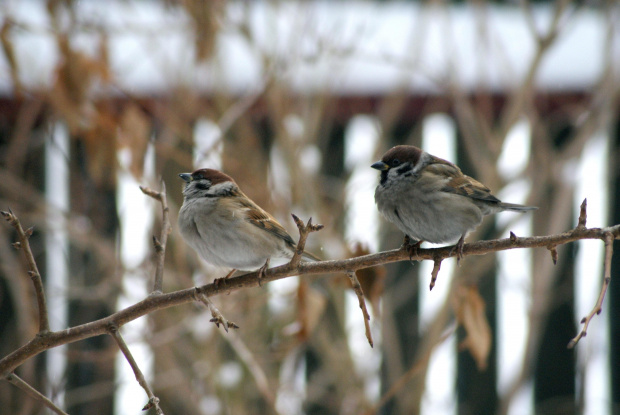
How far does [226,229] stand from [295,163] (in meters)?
1.20

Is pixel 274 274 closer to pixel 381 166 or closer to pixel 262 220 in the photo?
pixel 381 166

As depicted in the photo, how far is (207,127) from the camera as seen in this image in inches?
166

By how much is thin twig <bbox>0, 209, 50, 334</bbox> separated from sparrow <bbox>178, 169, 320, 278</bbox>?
3.01 feet

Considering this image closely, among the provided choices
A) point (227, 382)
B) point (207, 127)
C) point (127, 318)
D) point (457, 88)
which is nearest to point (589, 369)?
point (457, 88)

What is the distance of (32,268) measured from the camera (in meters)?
1.43

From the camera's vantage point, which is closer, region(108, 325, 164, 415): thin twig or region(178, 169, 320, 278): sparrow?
region(108, 325, 164, 415): thin twig

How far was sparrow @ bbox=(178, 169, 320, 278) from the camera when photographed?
2359mm

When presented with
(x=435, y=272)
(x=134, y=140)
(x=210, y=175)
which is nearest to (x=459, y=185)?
(x=435, y=272)

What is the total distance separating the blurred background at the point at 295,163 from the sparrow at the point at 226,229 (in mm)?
325

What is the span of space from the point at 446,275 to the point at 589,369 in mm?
992

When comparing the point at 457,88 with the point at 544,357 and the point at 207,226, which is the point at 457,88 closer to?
the point at 207,226

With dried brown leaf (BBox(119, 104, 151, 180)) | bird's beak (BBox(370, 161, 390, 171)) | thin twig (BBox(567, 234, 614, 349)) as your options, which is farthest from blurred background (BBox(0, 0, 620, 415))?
thin twig (BBox(567, 234, 614, 349))

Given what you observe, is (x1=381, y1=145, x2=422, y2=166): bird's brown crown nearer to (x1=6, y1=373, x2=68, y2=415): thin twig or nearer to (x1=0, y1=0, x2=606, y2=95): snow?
(x1=0, y1=0, x2=606, y2=95): snow

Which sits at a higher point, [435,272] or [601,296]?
[435,272]
